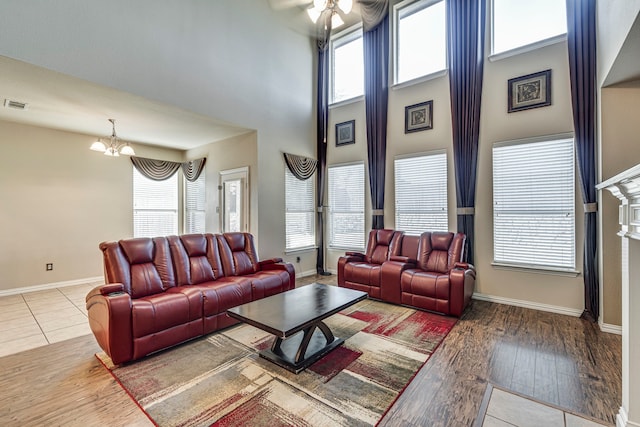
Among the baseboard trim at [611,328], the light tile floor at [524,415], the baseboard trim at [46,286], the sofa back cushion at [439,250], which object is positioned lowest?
the light tile floor at [524,415]

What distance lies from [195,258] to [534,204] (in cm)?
467

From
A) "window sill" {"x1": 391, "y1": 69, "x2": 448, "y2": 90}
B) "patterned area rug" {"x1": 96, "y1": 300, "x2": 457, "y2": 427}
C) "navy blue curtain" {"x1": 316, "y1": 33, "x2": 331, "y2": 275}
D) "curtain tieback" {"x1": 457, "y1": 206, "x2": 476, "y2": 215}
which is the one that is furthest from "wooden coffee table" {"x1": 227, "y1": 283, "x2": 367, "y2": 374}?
"window sill" {"x1": 391, "y1": 69, "x2": 448, "y2": 90}

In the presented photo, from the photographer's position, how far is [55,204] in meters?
5.07

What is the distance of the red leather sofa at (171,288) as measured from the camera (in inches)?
99.7

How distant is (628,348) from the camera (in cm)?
164

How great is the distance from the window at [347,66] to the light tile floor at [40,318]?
5.84 meters

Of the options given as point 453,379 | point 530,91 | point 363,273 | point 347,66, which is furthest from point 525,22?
point 453,379

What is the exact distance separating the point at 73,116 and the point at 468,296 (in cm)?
644

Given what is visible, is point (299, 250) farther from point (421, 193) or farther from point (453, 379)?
point (453, 379)

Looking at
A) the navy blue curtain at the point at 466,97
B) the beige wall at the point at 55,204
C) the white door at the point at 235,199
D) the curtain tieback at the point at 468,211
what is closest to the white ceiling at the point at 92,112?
the beige wall at the point at 55,204

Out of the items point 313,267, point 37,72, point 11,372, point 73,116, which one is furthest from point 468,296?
point 73,116

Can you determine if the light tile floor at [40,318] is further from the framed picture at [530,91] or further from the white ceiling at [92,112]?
the framed picture at [530,91]

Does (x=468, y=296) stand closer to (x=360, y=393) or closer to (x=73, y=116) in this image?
(x=360, y=393)

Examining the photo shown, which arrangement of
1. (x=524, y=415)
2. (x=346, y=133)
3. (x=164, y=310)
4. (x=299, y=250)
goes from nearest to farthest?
(x=524, y=415) < (x=164, y=310) < (x=299, y=250) < (x=346, y=133)
